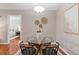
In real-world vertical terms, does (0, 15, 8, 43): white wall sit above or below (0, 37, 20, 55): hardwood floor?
above

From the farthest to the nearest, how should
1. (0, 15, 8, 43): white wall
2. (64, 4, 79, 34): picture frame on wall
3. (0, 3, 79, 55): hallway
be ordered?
(0, 15, 8, 43): white wall → (0, 3, 79, 55): hallway → (64, 4, 79, 34): picture frame on wall

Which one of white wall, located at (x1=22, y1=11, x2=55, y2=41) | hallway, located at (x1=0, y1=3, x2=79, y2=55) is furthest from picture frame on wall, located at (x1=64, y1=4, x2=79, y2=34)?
white wall, located at (x1=22, y1=11, x2=55, y2=41)

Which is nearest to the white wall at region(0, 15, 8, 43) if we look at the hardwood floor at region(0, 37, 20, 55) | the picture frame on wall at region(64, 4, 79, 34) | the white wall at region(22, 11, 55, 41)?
the hardwood floor at region(0, 37, 20, 55)

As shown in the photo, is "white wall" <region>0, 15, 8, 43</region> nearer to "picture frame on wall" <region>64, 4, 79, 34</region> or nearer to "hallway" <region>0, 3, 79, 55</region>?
"hallway" <region>0, 3, 79, 55</region>

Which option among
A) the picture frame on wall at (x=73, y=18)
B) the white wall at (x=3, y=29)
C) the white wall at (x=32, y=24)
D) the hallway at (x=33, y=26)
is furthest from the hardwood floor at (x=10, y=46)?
the picture frame on wall at (x=73, y=18)

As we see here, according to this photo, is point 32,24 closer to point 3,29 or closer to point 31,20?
point 31,20

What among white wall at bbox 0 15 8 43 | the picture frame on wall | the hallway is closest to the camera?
the picture frame on wall

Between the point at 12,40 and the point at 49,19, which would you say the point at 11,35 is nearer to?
the point at 12,40

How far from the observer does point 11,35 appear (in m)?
4.57

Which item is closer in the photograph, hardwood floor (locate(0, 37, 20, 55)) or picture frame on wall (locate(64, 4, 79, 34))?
picture frame on wall (locate(64, 4, 79, 34))

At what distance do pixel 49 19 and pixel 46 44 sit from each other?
1.03 metres

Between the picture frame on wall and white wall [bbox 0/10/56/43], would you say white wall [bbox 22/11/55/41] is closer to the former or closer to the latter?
white wall [bbox 0/10/56/43]

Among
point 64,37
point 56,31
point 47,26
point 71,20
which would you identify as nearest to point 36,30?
point 47,26

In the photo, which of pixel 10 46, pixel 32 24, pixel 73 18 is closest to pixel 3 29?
pixel 10 46
